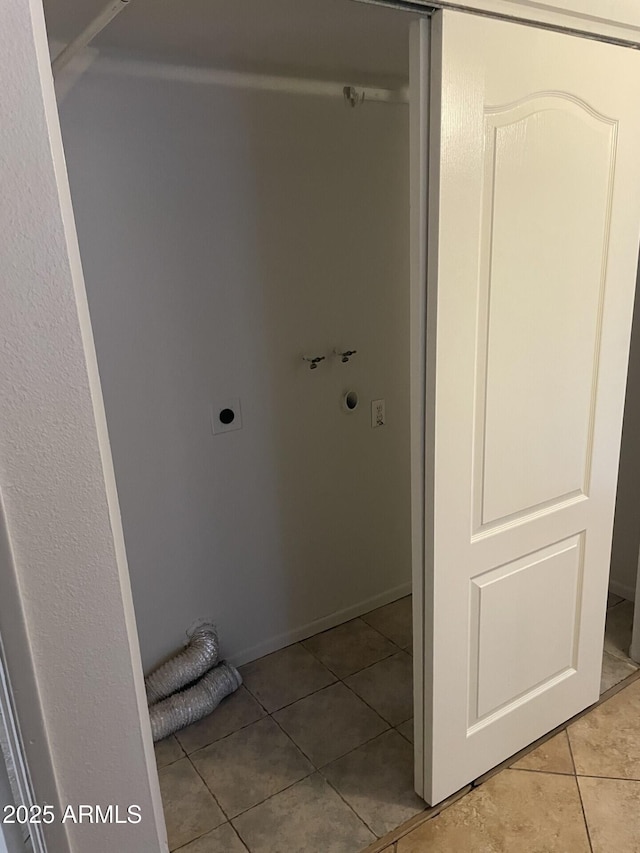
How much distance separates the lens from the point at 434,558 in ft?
5.18

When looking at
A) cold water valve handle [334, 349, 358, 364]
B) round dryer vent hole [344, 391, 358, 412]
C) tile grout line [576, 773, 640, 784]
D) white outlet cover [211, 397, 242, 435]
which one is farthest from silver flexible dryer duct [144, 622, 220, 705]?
tile grout line [576, 773, 640, 784]

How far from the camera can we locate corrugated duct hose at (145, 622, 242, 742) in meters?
2.12

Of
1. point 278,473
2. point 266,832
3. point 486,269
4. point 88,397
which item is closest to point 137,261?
point 278,473

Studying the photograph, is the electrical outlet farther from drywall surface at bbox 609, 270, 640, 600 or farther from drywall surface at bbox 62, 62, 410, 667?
drywall surface at bbox 609, 270, 640, 600

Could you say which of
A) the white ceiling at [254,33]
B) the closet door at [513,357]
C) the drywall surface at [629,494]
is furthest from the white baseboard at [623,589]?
the white ceiling at [254,33]

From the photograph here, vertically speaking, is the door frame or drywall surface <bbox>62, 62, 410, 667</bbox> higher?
the door frame

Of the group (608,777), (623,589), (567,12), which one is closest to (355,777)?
(608,777)

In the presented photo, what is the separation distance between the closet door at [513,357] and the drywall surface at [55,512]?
0.82 metres

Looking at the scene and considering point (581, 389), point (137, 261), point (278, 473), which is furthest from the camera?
point (278, 473)

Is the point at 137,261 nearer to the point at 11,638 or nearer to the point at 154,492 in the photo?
the point at 154,492

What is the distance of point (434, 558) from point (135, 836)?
86 cm

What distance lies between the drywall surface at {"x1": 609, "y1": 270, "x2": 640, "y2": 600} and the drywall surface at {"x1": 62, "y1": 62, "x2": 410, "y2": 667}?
0.93 meters

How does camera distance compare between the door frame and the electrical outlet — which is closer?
the door frame

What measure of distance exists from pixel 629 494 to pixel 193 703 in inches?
77.6
